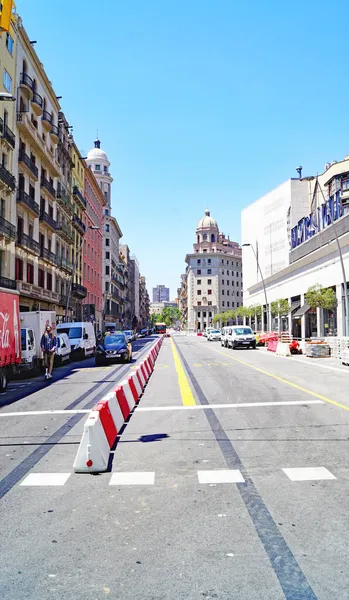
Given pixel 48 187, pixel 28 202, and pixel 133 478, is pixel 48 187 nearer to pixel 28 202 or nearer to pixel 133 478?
pixel 28 202

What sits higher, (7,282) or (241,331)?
(7,282)

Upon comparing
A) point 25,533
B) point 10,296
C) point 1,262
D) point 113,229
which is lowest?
point 25,533

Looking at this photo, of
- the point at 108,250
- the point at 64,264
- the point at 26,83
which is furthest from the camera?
the point at 108,250

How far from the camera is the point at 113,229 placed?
89.6 m

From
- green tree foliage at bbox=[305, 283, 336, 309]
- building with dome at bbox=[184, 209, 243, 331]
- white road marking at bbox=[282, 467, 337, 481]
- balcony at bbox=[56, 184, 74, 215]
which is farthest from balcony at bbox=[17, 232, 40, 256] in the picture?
building with dome at bbox=[184, 209, 243, 331]

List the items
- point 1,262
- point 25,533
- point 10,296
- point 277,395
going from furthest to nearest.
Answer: point 1,262, point 10,296, point 277,395, point 25,533

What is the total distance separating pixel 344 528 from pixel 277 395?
7.83 metres

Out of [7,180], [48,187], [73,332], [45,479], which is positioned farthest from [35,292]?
[45,479]

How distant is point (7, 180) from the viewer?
2934 centimetres

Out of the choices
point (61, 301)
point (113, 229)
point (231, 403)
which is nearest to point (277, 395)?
point (231, 403)

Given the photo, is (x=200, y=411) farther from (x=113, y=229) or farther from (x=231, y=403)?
(x=113, y=229)

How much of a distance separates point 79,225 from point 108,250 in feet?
109

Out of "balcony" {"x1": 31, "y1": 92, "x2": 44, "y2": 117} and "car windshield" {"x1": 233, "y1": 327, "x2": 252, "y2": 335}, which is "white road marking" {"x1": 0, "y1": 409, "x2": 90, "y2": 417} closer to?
"car windshield" {"x1": 233, "y1": 327, "x2": 252, "y2": 335}

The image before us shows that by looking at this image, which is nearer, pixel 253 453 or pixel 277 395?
pixel 253 453
